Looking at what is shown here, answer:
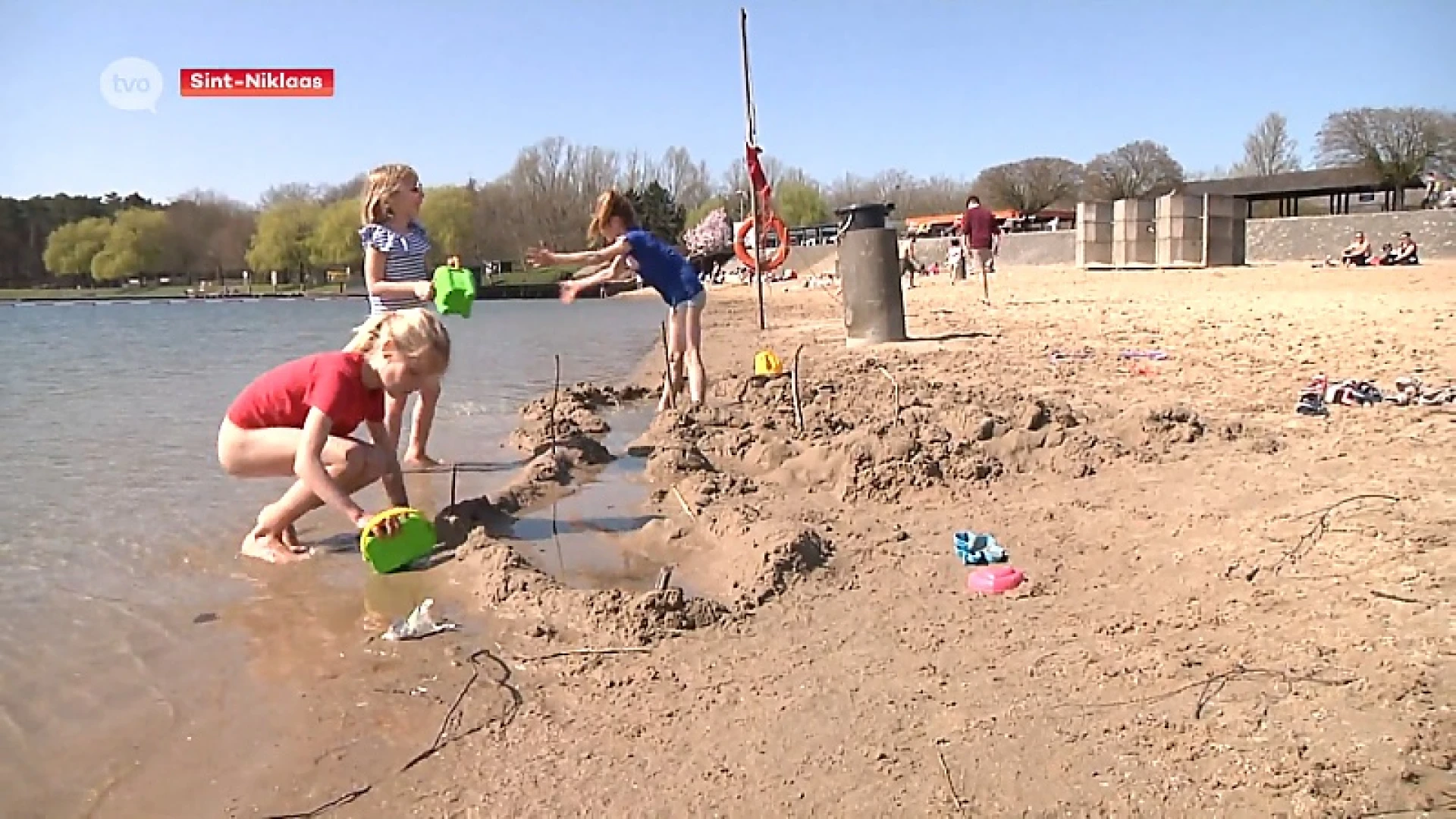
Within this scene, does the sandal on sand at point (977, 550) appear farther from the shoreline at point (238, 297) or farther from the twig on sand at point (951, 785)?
the shoreline at point (238, 297)

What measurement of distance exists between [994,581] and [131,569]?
3.31 meters

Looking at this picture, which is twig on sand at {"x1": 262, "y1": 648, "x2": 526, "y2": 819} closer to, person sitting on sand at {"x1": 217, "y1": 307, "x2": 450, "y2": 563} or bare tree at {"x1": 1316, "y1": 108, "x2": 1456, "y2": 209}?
person sitting on sand at {"x1": 217, "y1": 307, "x2": 450, "y2": 563}

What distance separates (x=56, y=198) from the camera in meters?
68.4

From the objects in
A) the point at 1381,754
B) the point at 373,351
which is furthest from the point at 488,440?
the point at 1381,754

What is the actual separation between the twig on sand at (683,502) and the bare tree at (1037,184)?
59897 millimetres

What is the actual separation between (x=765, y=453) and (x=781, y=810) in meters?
3.34

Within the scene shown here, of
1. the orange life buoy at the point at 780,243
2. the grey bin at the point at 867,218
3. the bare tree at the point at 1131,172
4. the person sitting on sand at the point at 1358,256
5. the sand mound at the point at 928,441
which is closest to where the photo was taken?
the sand mound at the point at 928,441

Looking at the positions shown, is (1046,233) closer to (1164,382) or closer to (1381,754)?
(1164,382)

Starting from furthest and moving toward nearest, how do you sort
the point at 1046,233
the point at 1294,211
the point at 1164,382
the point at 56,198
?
the point at 56,198 < the point at 1294,211 < the point at 1046,233 < the point at 1164,382

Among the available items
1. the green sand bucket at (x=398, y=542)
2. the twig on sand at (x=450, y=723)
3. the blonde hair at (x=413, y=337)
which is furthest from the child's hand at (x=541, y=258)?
the twig on sand at (x=450, y=723)

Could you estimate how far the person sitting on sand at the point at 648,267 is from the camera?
Answer: 22.8 ft

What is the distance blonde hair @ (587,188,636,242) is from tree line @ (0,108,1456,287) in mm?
45853

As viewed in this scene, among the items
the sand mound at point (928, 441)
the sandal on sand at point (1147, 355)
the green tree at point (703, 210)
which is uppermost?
the green tree at point (703, 210)

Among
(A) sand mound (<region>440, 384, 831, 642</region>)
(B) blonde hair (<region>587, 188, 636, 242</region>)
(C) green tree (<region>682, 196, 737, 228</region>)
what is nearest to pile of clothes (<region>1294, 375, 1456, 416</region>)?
(A) sand mound (<region>440, 384, 831, 642</region>)
